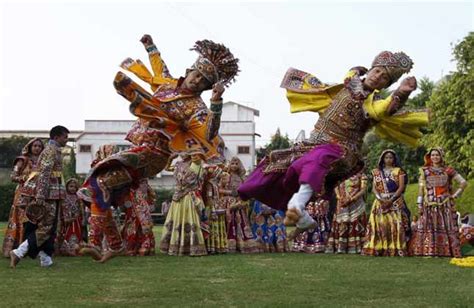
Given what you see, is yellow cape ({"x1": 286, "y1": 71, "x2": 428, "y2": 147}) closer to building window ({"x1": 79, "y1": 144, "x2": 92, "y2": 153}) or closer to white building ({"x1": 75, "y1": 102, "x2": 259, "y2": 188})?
white building ({"x1": 75, "y1": 102, "x2": 259, "y2": 188})

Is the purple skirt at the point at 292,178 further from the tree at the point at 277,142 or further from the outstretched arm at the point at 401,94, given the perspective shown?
the tree at the point at 277,142

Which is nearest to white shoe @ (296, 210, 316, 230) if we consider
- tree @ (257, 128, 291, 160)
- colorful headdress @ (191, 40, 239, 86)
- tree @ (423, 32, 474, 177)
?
colorful headdress @ (191, 40, 239, 86)

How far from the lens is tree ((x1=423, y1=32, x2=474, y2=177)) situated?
1287 inches

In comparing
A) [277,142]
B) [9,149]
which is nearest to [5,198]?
[277,142]

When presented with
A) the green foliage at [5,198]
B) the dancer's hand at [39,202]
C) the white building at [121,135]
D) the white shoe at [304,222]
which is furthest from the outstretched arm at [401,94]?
the white building at [121,135]

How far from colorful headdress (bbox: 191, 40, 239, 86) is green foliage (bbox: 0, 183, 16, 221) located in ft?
89.8

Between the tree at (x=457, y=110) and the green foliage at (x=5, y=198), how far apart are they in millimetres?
20178

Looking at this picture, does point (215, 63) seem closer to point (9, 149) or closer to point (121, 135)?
point (121, 135)

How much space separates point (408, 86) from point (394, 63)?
455 millimetres

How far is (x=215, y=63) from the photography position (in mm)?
8023

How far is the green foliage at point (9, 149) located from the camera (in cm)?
6147

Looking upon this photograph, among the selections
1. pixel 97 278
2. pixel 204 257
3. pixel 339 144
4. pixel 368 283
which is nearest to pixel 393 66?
pixel 339 144

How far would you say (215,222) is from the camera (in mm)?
12602

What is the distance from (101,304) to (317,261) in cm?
508
